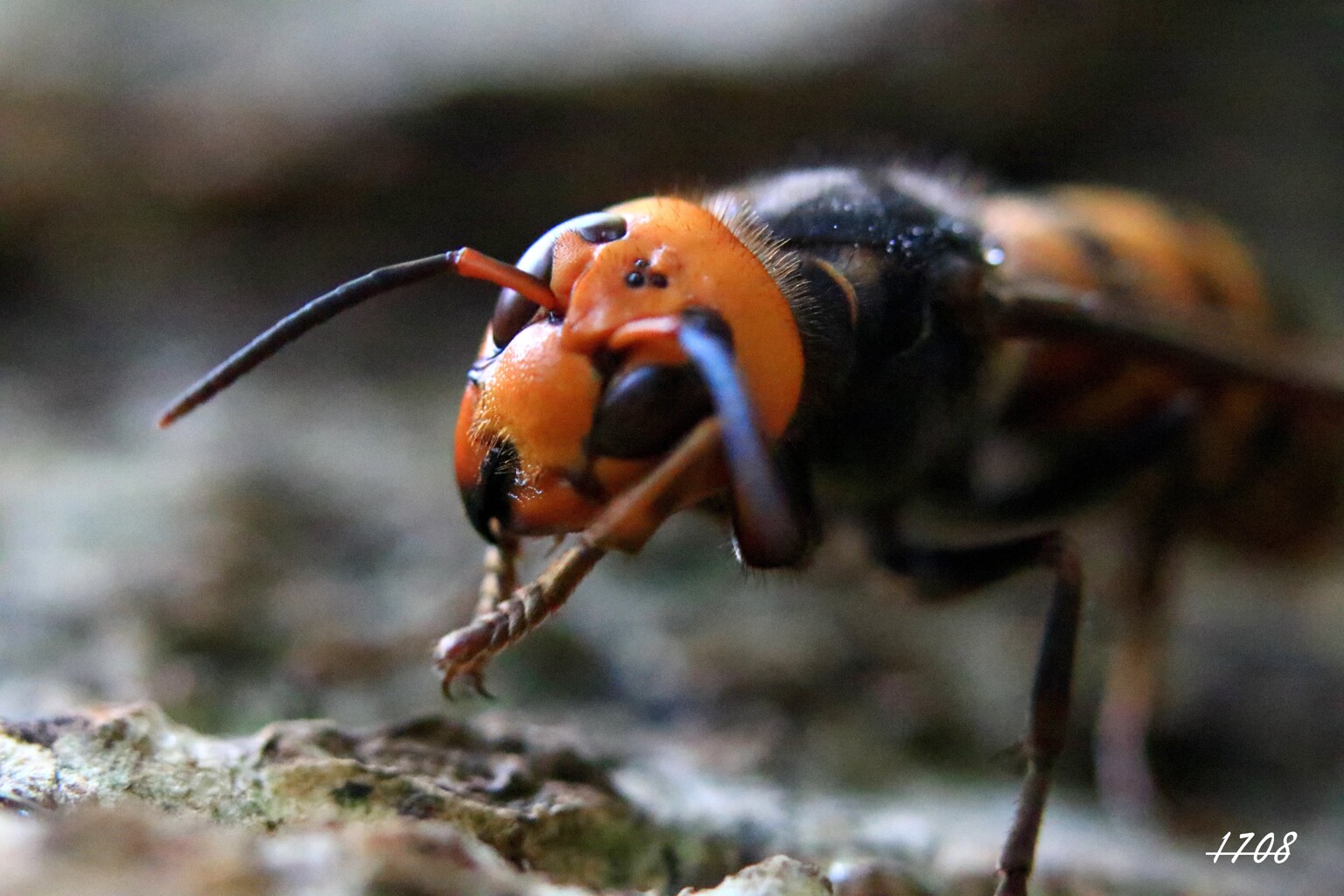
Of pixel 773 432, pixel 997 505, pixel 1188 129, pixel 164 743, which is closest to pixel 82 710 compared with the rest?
pixel 164 743

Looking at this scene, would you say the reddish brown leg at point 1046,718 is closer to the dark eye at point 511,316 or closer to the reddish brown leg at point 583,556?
the reddish brown leg at point 583,556

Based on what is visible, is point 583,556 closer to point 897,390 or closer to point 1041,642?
point 1041,642

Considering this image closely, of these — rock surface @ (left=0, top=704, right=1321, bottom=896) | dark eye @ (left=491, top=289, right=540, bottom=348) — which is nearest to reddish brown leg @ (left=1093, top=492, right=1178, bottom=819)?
rock surface @ (left=0, top=704, right=1321, bottom=896)

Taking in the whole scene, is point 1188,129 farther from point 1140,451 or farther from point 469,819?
point 469,819

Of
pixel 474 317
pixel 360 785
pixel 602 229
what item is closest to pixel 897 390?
pixel 602 229

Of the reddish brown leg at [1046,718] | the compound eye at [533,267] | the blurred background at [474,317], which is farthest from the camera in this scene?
the blurred background at [474,317]

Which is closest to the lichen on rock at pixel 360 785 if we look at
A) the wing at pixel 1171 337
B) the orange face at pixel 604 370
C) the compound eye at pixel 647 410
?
the orange face at pixel 604 370

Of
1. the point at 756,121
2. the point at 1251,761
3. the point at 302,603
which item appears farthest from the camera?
the point at 756,121

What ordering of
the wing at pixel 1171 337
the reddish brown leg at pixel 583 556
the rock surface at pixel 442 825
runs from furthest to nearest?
1. the wing at pixel 1171 337
2. the reddish brown leg at pixel 583 556
3. the rock surface at pixel 442 825
